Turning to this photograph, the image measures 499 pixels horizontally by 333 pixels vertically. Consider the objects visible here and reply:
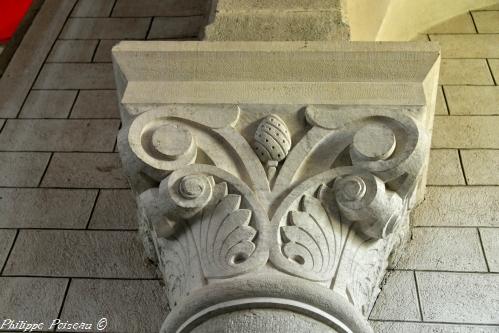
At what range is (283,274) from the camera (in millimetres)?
1150

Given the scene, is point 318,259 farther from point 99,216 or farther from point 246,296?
point 99,216

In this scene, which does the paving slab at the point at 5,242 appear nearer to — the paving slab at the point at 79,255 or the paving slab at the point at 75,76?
the paving slab at the point at 79,255

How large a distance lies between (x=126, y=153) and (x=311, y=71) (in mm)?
462

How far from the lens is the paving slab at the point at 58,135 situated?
2.04m

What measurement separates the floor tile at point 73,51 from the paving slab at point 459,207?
136cm

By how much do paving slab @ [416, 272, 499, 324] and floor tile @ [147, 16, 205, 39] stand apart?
1.31m

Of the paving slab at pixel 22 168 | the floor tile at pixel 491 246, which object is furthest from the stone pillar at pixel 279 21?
the paving slab at pixel 22 168

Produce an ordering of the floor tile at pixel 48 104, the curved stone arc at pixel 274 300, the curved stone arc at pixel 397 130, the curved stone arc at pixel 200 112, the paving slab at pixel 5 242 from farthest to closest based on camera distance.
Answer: the floor tile at pixel 48 104 → the paving slab at pixel 5 242 → the curved stone arc at pixel 200 112 → the curved stone arc at pixel 397 130 → the curved stone arc at pixel 274 300

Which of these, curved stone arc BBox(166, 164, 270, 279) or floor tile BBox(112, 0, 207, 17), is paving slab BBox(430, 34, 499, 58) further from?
curved stone arc BBox(166, 164, 270, 279)

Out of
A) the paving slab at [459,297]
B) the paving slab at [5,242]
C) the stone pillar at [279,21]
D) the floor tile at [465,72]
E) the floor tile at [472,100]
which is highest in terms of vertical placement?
the stone pillar at [279,21]

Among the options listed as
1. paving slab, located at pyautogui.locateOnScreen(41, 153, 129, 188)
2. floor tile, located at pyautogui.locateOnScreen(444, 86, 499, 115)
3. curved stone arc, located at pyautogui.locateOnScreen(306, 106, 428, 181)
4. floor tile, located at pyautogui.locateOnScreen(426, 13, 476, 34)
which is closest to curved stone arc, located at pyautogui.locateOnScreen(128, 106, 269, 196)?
curved stone arc, located at pyautogui.locateOnScreen(306, 106, 428, 181)

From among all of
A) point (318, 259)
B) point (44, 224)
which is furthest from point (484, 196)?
point (44, 224)

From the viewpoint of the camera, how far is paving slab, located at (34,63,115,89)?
224cm

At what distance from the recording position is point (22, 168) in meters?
1.99
